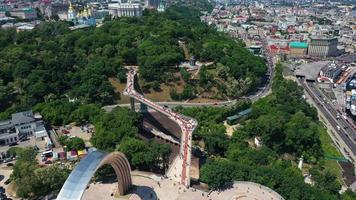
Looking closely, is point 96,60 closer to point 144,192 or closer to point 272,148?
point 272,148

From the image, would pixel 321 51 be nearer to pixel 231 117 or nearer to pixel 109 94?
pixel 231 117

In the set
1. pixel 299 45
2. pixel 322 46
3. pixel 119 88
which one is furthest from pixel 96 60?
pixel 322 46

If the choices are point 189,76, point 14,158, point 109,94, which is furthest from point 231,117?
point 14,158

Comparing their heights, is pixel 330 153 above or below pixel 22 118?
below

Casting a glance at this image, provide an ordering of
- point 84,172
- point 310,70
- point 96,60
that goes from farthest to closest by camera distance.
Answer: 1. point 310,70
2. point 96,60
3. point 84,172

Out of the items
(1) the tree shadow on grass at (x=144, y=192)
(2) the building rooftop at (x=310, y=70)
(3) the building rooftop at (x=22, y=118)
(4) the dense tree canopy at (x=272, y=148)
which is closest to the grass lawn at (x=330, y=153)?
(4) the dense tree canopy at (x=272, y=148)

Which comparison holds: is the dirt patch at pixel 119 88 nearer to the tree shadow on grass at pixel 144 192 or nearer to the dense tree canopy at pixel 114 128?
the dense tree canopy at pixel 114 128
